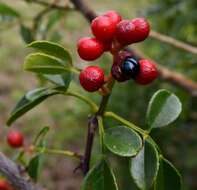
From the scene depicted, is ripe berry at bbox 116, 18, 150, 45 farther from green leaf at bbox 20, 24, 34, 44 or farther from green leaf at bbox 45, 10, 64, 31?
green leaf at bbox 45, 10, 64, 31

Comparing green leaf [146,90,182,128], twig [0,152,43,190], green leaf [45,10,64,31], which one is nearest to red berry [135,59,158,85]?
green leaf [146,90,182,128]

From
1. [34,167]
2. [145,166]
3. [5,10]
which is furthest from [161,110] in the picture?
[5,10]

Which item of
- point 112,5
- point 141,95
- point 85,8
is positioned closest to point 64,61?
point 85,8

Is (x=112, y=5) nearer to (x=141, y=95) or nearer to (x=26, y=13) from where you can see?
(x=26, y=13)

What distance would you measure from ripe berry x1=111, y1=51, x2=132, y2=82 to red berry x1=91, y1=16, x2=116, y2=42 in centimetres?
3

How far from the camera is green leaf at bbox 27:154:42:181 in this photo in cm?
94

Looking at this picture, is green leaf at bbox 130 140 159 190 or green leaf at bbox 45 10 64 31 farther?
green leaf at bbox 45 10 64 31

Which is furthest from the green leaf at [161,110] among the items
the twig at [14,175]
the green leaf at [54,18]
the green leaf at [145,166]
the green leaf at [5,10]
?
the green leaf at [54,18]

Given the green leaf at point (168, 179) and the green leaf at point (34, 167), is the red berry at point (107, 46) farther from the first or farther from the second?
the green leaf at point (34, 167)

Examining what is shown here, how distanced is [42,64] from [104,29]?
0.38 feet

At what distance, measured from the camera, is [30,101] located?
90cm

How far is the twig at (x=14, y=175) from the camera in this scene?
0.83 m

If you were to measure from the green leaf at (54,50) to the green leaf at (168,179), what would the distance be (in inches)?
8.1

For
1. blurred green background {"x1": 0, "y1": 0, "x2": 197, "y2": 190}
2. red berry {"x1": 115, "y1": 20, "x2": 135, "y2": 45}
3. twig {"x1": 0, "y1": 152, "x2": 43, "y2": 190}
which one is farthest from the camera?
blurred green background {"x1": 0, "y1": 0, "x2": 197, "y2": 190}
